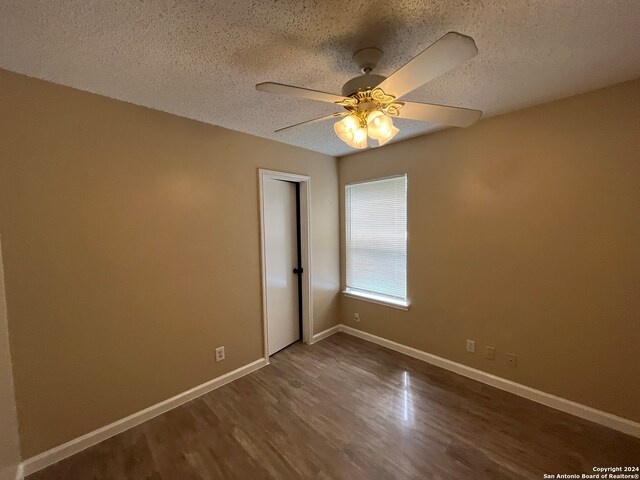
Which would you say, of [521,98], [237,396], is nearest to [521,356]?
[521,98]

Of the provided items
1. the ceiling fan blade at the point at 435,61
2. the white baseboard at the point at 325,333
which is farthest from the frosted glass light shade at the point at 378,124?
the white baseboard at the point at 325,333

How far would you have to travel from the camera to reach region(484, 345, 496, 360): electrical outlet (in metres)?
2.42

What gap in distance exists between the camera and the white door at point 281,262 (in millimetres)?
3018

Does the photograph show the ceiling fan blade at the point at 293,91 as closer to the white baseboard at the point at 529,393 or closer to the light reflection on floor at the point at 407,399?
the light reflection on floor at the point at 407,399

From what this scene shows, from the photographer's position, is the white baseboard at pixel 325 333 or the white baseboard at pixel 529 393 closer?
the white baseboard at pixel 529 393

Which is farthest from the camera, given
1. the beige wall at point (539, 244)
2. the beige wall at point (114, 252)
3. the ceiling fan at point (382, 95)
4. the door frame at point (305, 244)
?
the door frame at point (305, 244)

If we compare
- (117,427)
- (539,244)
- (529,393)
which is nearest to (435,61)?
(539,244)

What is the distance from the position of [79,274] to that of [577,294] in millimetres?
3499

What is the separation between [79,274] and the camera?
1.77 m

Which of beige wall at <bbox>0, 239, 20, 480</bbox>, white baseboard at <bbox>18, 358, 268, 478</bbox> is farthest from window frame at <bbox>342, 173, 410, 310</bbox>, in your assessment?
beige wall at <bbox>0, 239, 20, 480</bbox>

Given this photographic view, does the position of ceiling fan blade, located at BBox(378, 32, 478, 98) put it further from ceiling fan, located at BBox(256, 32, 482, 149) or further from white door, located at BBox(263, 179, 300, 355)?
white door, located at BBox(263, 179, 300, 355)

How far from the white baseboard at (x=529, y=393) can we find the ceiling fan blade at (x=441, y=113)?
7.30 feet

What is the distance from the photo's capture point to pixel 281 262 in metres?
3.18

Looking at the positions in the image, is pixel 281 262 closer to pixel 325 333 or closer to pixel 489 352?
pixel 325 333
